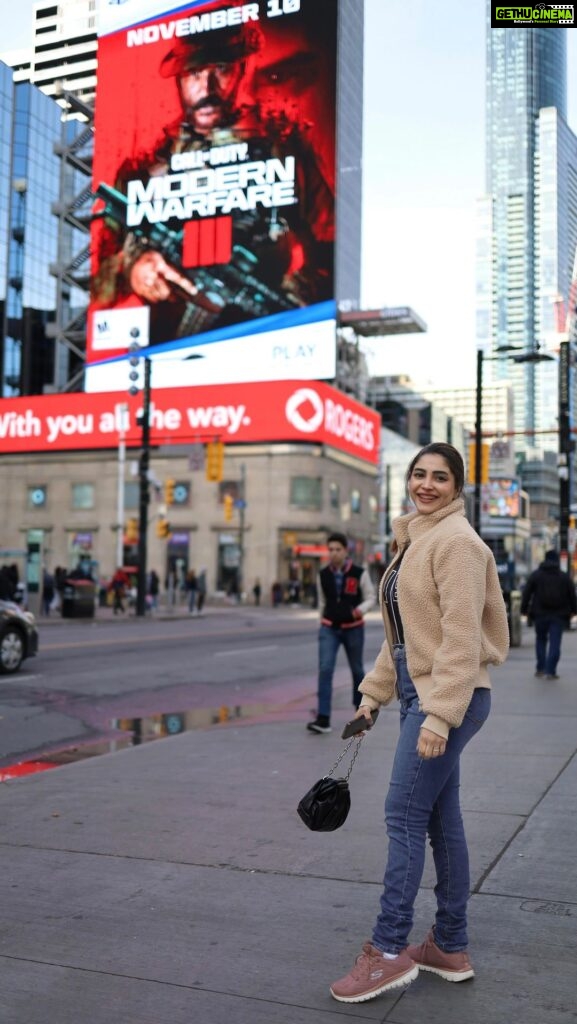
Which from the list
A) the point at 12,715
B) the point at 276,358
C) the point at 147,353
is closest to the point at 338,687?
the point at 12,715

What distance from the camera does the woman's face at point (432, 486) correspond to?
3801mm

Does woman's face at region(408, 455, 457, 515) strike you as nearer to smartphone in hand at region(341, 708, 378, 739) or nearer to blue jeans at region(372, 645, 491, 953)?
blue jeans at region(372, 645, 491, 953)

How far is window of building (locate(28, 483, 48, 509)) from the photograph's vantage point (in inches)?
2596

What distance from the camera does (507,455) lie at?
169 ft

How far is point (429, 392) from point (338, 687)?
15476cm

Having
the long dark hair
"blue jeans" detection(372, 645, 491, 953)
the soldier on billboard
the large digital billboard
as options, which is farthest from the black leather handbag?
the soldier on billboard

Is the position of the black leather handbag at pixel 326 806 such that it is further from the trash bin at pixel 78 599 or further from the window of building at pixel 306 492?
the window of building at pixel 306 492

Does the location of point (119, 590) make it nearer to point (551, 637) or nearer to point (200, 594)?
point (200, 594)

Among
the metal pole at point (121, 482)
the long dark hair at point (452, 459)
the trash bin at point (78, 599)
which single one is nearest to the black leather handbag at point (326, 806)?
the long dark hair at point (452, 459)

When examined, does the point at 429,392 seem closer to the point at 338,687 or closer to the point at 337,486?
the point at 337,486

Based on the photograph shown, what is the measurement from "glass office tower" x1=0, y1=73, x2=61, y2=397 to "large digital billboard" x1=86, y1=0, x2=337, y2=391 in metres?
Answer: 15.8

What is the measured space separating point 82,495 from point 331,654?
56531 millimetres

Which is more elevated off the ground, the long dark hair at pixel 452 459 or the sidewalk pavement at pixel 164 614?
the long dark hair at pixel 452 459

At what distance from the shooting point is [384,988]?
11.4 feet
